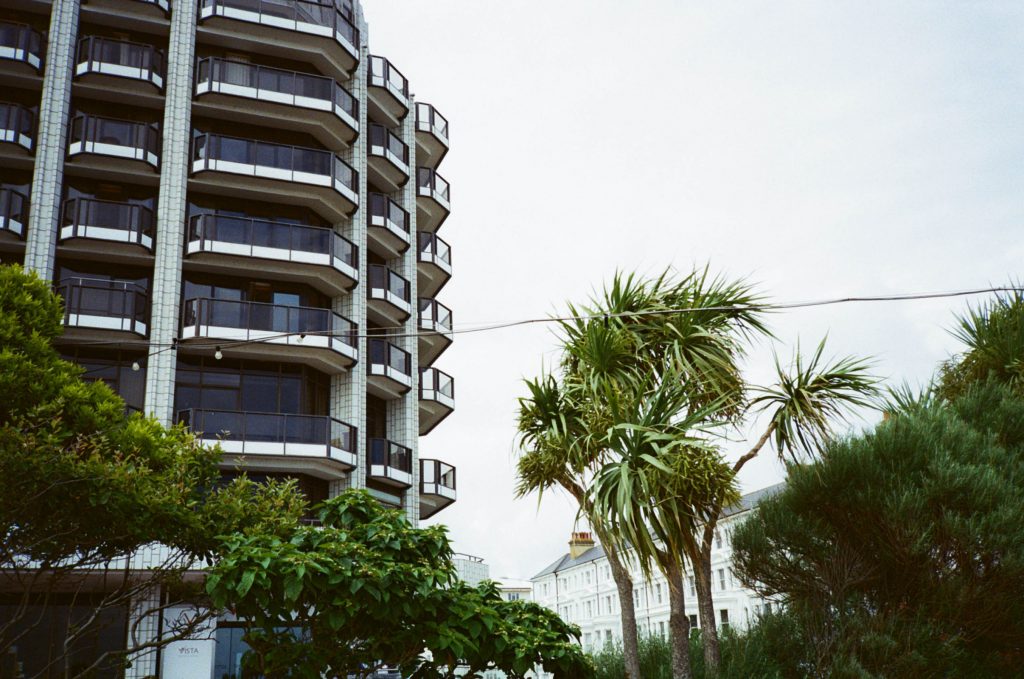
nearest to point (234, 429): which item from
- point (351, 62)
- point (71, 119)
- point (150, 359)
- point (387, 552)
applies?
point (150, 359)

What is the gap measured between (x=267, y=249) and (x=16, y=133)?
24.8 feet

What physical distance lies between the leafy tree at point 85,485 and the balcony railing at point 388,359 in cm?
1416

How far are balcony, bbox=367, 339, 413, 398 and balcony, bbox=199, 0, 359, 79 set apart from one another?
9.48 m

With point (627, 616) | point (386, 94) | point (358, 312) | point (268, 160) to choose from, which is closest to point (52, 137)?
point (268, 160)

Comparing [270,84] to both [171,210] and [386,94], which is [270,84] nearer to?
[171,210]

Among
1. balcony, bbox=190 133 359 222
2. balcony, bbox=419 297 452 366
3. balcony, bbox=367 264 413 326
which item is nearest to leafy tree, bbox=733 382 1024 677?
balcony, bbox=367 264 413 326

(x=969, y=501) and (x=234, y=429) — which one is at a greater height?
(x=234, y=429)

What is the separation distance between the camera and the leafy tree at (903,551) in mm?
13094

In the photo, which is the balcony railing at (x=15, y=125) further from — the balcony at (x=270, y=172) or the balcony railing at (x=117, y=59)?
the balcony at (x=270, y=172)

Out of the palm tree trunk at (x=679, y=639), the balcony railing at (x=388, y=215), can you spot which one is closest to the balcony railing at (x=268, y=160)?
the balcony railing at (x=388, y=215)

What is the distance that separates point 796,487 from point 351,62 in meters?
23.1

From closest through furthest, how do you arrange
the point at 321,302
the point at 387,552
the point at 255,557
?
the point at 255,557 → the point at 387,552 → the point at 321,302

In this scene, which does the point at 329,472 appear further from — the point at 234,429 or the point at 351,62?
the point at 351,62

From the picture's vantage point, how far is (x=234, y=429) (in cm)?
2636
